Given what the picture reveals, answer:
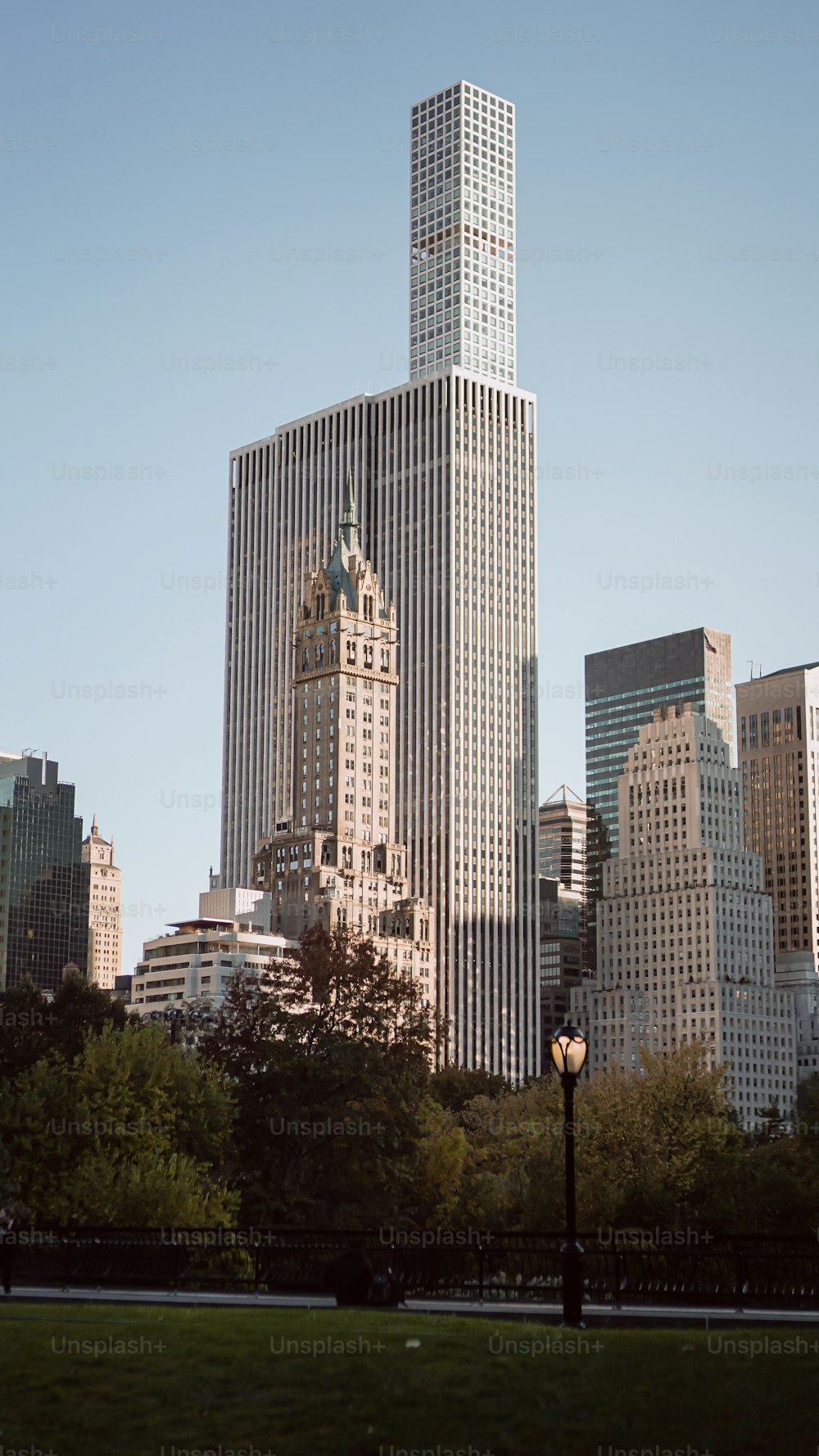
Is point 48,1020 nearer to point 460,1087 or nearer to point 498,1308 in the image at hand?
point 460,1087

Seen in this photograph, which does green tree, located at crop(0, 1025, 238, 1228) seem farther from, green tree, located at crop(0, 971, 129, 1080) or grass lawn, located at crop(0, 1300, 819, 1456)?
grass lawn, located at crop(0, 1300, 819, 1456)

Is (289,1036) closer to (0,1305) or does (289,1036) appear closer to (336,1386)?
(0,1305)

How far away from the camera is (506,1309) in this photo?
113 ft

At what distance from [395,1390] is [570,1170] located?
6.54 metres

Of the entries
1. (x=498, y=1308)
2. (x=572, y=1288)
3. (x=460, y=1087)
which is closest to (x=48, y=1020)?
(x=460, y=1087)

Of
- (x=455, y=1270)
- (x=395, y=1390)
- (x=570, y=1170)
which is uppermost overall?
(x=570, y=1170)

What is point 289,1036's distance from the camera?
72688 mm

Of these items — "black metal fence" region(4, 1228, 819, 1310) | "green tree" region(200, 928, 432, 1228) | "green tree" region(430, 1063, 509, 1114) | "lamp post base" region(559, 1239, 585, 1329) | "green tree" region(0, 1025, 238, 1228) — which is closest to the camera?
"lamp post base" region(559, 1239, 585, 1329)

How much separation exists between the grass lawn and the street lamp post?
1470mm

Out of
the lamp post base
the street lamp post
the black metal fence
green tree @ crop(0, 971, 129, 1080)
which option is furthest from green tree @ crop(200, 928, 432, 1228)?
the lamp post base

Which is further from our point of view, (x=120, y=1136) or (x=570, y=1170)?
(x=120, y=1136)

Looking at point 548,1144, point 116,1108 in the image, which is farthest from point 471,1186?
point 116,1108

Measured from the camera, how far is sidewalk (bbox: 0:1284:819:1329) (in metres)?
32.3

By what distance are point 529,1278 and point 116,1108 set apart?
29.5m
